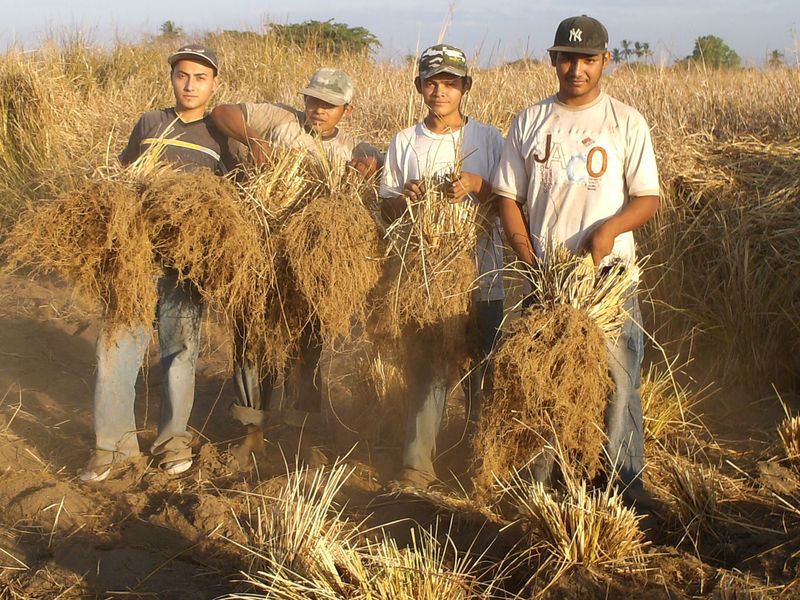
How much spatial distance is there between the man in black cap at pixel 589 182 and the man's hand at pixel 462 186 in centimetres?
8

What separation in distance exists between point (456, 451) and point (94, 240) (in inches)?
76.3

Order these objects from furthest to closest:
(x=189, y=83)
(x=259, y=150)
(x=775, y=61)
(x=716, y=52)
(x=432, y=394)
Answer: (x=716, y=52) → (x=775, y=61) → (x=189, y=83) → (x=259, y=150) → (x=432, y=394)

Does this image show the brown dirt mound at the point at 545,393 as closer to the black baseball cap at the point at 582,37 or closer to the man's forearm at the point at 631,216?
the man's forearm at the point at 631,216

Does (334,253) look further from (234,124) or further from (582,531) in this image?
(582,531)

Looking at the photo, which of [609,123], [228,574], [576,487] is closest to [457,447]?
[576,487]

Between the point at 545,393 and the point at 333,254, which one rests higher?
the point at 333,254

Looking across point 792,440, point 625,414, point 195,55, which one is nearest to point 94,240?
point 195,55

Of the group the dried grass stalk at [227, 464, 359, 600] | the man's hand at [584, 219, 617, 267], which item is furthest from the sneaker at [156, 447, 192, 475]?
the man's hand at [584, 219, 617, 267]

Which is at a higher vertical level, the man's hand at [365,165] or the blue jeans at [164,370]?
the man's hand at [365,165]

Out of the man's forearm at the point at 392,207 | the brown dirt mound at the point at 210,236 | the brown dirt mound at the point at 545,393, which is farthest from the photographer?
the man's forearm at the point at 392,207

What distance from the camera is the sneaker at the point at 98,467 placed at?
409 cm

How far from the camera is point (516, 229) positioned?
363cm

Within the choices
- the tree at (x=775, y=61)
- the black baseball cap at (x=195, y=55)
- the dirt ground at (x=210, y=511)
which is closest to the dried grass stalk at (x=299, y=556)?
the dirt ground at (x=210, y=511)

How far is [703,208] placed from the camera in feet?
17.7
